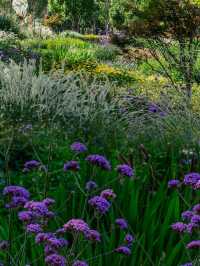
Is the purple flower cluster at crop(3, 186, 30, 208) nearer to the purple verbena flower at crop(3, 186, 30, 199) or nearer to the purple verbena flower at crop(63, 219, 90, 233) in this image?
the purple verbena flower at crop(3, 186, 30, 199)

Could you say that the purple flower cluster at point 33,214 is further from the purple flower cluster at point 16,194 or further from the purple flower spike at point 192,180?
the purple flower spike at point 192,180

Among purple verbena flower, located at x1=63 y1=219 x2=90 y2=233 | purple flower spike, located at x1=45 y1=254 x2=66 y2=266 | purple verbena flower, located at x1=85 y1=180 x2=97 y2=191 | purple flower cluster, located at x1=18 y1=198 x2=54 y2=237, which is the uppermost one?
purple verbena flower, located at x1=63 y1=219 x2=90 y2=233

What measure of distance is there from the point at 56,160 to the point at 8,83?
97.7 inches

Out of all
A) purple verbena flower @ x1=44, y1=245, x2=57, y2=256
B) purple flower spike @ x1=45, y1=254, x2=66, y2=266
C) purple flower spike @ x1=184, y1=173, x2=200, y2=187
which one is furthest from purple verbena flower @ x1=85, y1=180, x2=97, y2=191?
purple flower spike @ x1=45, y1=254, x2=66, y2=266

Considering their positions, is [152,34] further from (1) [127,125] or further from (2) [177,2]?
(1) [127,125]

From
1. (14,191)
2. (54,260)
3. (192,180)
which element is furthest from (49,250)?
(192,180)

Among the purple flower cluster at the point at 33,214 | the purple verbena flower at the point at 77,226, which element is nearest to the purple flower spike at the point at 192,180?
the purple flower cluster at the point at 33,214

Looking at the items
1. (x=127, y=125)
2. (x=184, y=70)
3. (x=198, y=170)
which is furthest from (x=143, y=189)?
(x=184, y=70)

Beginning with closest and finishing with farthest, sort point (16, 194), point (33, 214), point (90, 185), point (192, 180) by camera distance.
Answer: point (33, 214) < point (16, 194) < point (192, 180) < point (90, 185)

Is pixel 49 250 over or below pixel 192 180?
below

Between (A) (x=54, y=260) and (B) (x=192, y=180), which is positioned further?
(B) (x=192, y=180)

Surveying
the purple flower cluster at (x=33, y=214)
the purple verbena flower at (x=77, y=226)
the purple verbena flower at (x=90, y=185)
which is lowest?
the purple verbena flower at (x=90, y=185)

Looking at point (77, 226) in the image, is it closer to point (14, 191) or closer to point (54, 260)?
point (54, 260)

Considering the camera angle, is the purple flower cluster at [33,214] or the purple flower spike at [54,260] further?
the purple flower cluster at [33,214]
